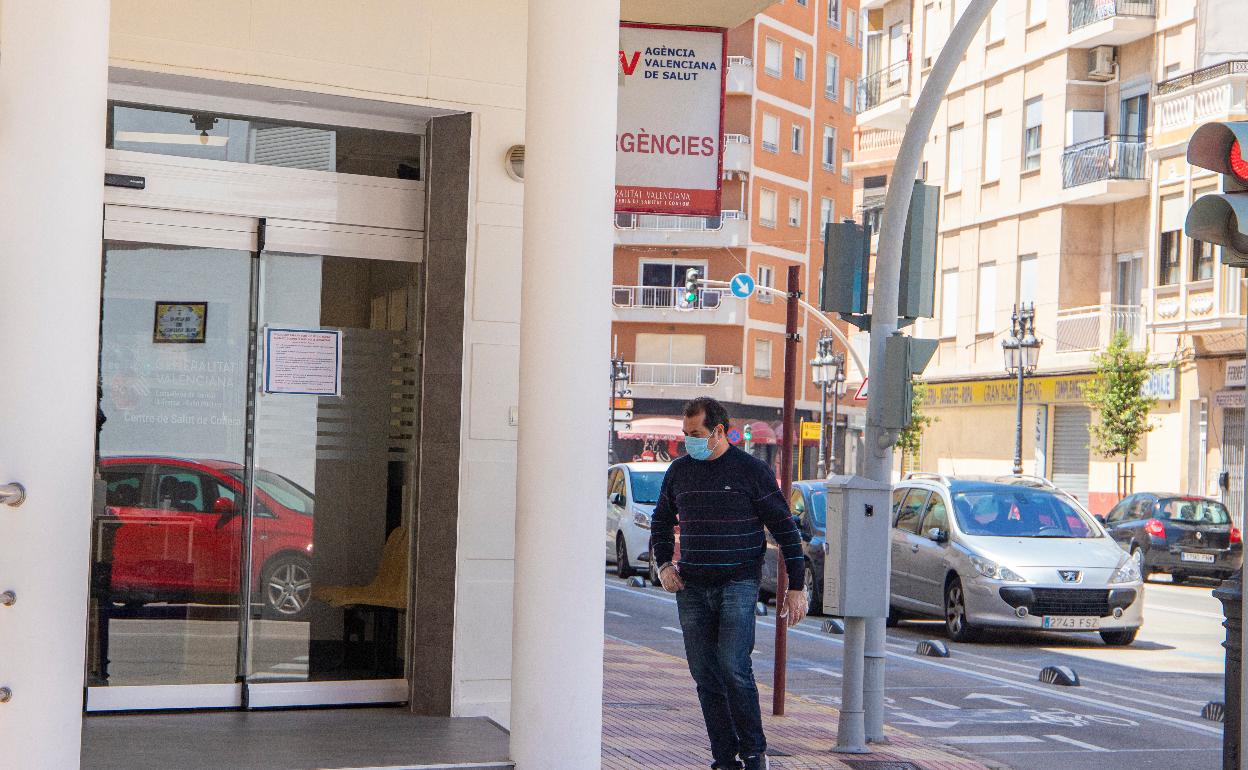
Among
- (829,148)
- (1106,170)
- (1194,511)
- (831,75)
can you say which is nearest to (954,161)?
(1106,170)

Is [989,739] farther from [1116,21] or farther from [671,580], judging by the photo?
[1116,21]

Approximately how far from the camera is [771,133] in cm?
6725

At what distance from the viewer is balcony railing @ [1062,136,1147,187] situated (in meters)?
39.3

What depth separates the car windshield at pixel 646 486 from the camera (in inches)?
1051

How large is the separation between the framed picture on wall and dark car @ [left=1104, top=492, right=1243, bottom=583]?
2125cm

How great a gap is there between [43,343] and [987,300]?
40.2 m

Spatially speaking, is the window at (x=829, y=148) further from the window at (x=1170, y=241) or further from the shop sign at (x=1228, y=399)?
the shop sign at (x=1228, y=399)

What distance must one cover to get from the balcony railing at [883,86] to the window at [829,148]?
18.4m

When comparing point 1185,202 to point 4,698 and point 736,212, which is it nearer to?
point 736,212

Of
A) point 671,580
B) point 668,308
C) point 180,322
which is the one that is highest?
point 668,308

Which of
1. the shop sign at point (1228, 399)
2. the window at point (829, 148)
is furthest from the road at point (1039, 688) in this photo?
the window at point (829, 148)

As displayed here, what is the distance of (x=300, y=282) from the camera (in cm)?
930

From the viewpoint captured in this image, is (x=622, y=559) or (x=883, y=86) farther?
(x=883, y=86)

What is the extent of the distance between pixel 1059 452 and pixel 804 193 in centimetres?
2865
